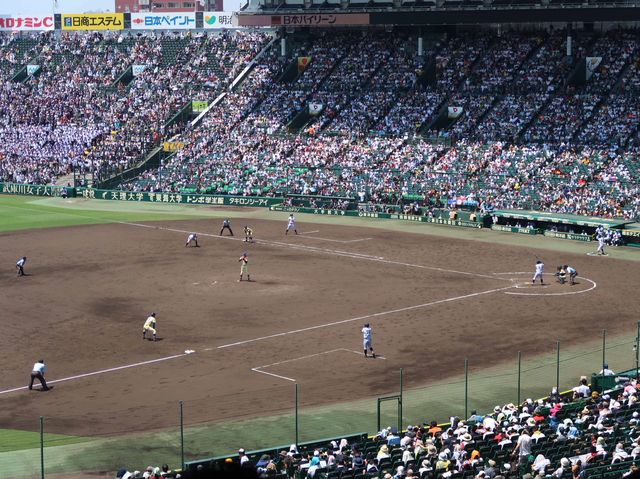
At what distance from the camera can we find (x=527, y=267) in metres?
45.8

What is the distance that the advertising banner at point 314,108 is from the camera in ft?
259

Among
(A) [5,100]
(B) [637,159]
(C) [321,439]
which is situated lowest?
(C) [321,439]

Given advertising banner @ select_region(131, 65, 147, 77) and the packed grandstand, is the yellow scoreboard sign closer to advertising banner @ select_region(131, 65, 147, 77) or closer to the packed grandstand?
the packed grandstand

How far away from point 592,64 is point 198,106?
39.6 meters

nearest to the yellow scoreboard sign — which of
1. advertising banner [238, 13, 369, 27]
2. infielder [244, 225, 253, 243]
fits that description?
advertising banner [238, 13, 369, 27]

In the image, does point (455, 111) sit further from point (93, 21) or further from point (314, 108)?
point (93, 21)

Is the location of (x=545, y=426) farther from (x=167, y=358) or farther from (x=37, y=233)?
(x=37, y=233)

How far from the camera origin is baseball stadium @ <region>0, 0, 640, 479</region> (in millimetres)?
21188

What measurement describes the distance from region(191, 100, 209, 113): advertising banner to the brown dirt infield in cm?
3212

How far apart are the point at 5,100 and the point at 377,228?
2199 inches

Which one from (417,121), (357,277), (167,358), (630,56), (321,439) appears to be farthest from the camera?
(417,121)

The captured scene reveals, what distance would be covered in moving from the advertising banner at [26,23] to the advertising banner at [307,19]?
119 ft

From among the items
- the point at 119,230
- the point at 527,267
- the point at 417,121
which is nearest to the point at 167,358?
the point at 527,267

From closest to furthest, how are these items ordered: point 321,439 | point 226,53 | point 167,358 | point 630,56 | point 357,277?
1. point 321,439
2. point 167,358
3. point 357,277
4. point 630,56
5. point 226,53
